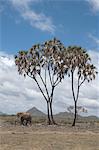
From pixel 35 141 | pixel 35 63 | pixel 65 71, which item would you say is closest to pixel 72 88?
pixel 65 71

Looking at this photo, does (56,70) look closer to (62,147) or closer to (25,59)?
(25,59)

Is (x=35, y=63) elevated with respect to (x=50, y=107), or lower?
elevated

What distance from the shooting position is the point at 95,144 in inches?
1085

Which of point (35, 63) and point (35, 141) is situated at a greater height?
point (35, 63)

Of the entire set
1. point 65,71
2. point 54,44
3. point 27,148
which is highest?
point 54,44

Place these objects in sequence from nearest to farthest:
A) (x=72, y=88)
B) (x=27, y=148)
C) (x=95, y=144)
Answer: (x=27, y=148), (x=95, y=144), (x=72, y=88)

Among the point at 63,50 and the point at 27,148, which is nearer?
the point at 27,148

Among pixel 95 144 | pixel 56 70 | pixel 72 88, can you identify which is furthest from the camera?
pixel 56 70

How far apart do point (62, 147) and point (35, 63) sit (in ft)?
129

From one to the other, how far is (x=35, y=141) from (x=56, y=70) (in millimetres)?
35864

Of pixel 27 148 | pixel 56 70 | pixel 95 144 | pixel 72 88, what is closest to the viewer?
pixel 27 148

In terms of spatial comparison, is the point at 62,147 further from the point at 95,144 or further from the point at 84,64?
the point at 84,64

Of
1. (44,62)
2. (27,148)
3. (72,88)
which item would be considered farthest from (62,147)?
(44,62)

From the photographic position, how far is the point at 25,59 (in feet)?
213
